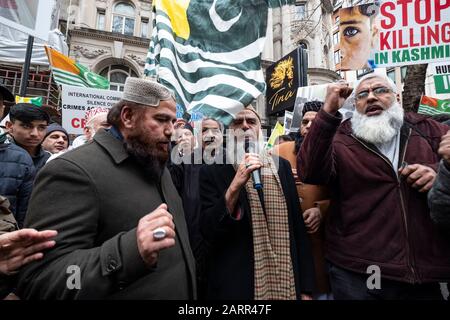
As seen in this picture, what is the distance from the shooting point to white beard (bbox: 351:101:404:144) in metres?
2.01

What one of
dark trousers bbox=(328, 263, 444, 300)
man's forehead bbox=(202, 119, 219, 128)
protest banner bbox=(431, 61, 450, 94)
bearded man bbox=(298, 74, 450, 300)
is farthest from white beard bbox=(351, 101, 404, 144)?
protest banner bbox=(431, 61, 450, 94)

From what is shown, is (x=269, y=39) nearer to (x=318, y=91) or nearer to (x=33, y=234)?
(x=318, y=91)

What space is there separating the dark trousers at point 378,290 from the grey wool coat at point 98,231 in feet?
3.13

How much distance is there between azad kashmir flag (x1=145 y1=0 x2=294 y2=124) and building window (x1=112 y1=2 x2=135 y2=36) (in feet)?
54.7

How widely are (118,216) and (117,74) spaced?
17725mm

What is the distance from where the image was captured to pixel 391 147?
2080 millimetres

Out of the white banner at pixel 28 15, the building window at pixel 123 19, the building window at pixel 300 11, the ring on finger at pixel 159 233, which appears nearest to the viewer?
the ring on finger at pixel 159 233

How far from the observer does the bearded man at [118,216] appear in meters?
1.17

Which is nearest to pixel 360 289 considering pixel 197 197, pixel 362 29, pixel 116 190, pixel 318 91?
pixel 197 197

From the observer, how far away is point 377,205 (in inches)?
73.1

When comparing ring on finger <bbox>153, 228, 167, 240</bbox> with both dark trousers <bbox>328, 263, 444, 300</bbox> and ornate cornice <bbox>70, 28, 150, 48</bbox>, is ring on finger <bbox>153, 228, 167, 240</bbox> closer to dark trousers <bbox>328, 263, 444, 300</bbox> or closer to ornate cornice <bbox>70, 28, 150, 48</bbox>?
dark trousers <bbox>328, 263, 444, 300</bbox>

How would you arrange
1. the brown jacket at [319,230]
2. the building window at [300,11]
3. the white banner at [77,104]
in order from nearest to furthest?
the brown jacket at [319,230] → the white banner at [77,104] → the building window at [300,11]

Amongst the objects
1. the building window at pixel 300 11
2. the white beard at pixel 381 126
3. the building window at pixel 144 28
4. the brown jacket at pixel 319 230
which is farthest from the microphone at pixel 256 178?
the building window at pixel 300 11

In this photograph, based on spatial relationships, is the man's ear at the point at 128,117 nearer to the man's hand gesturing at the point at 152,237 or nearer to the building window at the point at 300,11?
the man's hand gesturing at the point at 152,237
